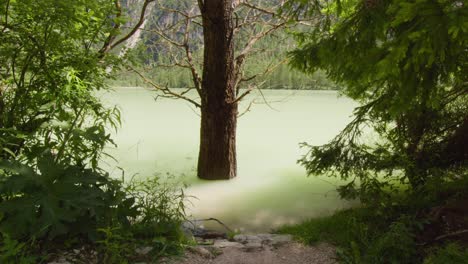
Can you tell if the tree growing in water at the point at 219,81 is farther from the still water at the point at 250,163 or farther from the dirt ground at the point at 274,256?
the dirt ground at the point at 274,256

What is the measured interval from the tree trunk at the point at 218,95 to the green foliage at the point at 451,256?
375 cm

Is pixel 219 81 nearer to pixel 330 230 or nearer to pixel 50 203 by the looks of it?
pixel 330 230

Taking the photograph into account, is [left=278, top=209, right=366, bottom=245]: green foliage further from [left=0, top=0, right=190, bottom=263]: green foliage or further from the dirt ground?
[left=0, top=0, right=190, bottom=263]: green foliage

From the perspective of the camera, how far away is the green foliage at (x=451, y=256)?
76.4 inches

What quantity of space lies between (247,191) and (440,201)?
9.24ft

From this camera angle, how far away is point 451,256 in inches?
79.4

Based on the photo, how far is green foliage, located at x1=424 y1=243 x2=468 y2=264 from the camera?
1.94 metres

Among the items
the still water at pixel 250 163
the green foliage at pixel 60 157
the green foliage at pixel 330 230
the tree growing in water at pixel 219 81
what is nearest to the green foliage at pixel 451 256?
the green foliage at pixel 330 230

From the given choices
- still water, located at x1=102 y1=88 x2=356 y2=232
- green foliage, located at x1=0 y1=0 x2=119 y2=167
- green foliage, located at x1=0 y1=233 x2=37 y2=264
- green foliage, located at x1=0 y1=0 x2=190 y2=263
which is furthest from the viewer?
still water, located at x1=102 y1=88 x2=356 y2=232

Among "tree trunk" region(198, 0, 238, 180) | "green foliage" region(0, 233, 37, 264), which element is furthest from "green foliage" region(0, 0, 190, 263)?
"tree trunk" region(198, 0, 238, 180)

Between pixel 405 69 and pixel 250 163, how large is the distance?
4.86 metres

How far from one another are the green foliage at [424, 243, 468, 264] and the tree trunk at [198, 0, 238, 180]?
3.75 metres

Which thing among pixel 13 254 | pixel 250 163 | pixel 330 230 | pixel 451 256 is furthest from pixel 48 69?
pixel 250 163

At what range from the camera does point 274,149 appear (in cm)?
844
